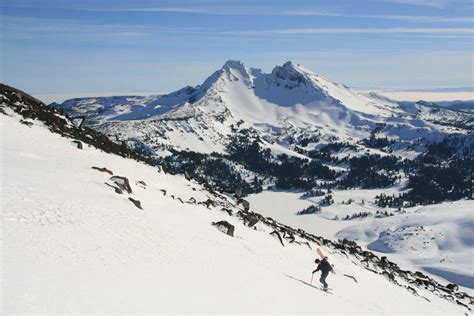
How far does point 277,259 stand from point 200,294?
46.9 ft

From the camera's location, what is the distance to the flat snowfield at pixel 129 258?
14852 millimetres

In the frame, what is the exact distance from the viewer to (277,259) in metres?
30.7

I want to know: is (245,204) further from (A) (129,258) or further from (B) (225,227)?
(A) (129,258)

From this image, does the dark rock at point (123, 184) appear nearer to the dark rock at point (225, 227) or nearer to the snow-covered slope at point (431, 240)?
the dark rock at point (225, 227)

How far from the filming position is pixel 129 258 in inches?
755

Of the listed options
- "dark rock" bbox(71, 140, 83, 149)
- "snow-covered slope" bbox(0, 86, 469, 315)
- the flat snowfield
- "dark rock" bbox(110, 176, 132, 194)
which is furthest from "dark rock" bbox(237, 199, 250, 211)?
"dark rock" bbox(110, 176, 132, 194)

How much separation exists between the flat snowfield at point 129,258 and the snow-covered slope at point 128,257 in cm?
6

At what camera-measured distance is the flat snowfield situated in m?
14.9

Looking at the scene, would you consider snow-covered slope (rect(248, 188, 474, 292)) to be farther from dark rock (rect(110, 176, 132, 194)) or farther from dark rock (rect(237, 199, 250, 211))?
dark rock (rect(110, 176, 132, 194))

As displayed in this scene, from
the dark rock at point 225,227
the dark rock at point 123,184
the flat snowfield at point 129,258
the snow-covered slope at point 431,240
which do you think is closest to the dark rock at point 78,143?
the flat snowfield at point 129,258

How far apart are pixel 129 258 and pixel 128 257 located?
4.1 inches

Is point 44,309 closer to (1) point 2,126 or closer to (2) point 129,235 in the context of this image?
(2) point 129,235

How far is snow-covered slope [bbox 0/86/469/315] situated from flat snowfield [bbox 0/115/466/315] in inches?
2.5

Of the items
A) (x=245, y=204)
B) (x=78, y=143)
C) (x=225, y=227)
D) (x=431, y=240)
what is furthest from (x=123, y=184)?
(x=431, y=240)
